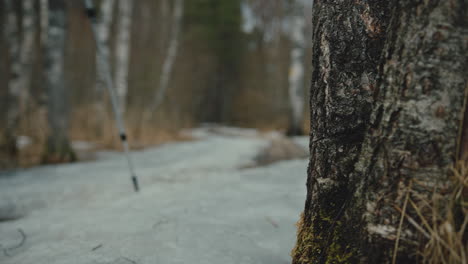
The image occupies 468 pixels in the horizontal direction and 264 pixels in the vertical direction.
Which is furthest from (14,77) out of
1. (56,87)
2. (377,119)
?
(377,119)

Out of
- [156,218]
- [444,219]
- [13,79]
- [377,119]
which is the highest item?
[13,79]

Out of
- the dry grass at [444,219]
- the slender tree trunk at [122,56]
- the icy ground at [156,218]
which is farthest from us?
the slender tree trunk at [122,56]

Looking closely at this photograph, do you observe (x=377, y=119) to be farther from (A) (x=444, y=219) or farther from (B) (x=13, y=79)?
(B) (x=13, y=79)

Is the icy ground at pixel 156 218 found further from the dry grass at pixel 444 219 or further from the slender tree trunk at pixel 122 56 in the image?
the slender tree trunk at pixel 122 56

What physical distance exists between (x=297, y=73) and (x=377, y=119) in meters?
8.00

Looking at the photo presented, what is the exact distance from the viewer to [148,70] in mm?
14758

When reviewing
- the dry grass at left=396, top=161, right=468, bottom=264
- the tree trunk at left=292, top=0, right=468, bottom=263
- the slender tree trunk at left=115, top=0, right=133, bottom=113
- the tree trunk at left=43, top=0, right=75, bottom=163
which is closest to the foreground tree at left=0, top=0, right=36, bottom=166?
the tree trunk at left=43, top=0, right=75, bottom=163

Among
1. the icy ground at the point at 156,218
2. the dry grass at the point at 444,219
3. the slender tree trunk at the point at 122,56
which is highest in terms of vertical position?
the slender tree trunk at the point at 122,56

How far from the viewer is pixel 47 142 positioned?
4594mm

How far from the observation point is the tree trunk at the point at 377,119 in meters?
0.81

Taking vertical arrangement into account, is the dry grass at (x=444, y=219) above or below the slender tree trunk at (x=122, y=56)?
below

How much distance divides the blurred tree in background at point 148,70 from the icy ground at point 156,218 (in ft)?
4.60

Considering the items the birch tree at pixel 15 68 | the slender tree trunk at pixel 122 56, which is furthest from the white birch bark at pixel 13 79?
the slender tree trunk at pixel 122 56

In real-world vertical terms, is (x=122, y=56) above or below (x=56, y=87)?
above
